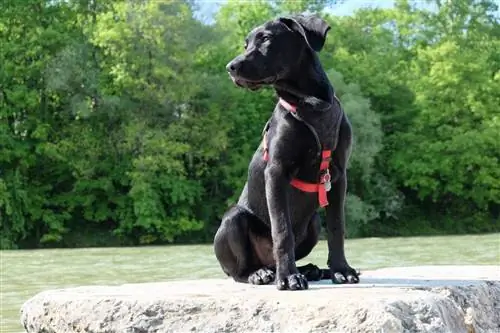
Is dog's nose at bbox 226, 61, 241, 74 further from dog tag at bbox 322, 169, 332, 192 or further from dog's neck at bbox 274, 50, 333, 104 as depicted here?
dog tag at bbox 322, 169, 332, 192

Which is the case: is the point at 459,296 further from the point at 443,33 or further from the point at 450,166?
the point at 443,33

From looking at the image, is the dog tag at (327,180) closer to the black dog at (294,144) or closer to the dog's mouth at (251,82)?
the black dog at (294,144)

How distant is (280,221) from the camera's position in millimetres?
5258

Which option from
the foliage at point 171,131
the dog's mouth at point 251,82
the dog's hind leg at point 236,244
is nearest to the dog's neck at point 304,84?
the dog's mouth at point 251,82

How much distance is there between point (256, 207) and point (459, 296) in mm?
1334

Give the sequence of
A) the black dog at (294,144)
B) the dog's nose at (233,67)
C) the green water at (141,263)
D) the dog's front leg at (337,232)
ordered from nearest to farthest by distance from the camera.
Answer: the dog's nose at (233,67) → the black dog at (294,144) → the dog's front leg at (337,232) → the green water at (141,263)

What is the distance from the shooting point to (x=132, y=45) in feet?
137

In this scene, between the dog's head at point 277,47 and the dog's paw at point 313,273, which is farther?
the dog's paw at point 313,273

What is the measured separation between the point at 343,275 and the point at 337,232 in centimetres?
26

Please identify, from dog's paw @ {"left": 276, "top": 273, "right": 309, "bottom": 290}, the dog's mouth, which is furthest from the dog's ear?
dog's paw @ {"left": 276, "top": 273, "right": 309, "bottom": 290}

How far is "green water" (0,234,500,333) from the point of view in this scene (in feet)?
61.0

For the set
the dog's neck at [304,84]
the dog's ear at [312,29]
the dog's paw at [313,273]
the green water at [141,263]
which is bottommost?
the green water at [141,263]

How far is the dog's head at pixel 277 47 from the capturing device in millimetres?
5094

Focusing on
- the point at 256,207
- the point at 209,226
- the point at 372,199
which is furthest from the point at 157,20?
the point at 256,207
